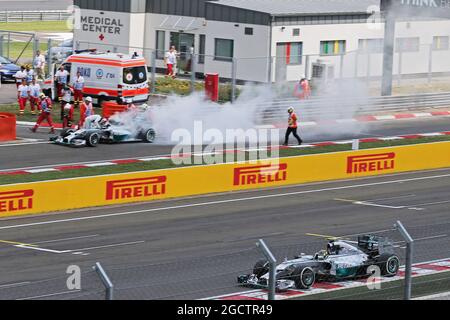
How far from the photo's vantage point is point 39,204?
2817 centimetres

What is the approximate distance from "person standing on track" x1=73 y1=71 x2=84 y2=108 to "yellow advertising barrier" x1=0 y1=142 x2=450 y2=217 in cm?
1268

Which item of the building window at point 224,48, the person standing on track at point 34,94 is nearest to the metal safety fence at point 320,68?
the building window at point 224,48

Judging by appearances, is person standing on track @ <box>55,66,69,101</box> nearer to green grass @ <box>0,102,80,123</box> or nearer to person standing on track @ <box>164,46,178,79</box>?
green grass @ <box>0,102,80,123</box>

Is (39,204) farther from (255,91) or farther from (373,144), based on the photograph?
(255,91)

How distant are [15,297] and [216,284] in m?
3.27

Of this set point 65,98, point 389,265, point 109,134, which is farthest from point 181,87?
point 389,265

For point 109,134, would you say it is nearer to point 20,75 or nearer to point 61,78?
point 61,78

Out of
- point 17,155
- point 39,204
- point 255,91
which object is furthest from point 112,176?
point 255,91

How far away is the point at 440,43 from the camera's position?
2142 inches

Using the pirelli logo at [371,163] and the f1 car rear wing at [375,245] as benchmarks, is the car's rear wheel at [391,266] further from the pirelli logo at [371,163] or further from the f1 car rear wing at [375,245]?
the pirelli logo at [371,163]

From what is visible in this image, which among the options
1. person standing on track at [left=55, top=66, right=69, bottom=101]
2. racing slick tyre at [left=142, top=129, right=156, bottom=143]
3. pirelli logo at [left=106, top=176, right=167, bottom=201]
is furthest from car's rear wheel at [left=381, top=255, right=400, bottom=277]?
person standing on track at [left=55, top=66, right=69, bottom=101]

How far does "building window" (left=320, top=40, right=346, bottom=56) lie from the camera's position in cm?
5228

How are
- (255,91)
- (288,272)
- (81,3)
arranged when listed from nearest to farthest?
1. (288,272)
2. (255,91)
3. (81,3)

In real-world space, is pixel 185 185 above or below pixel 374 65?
below
